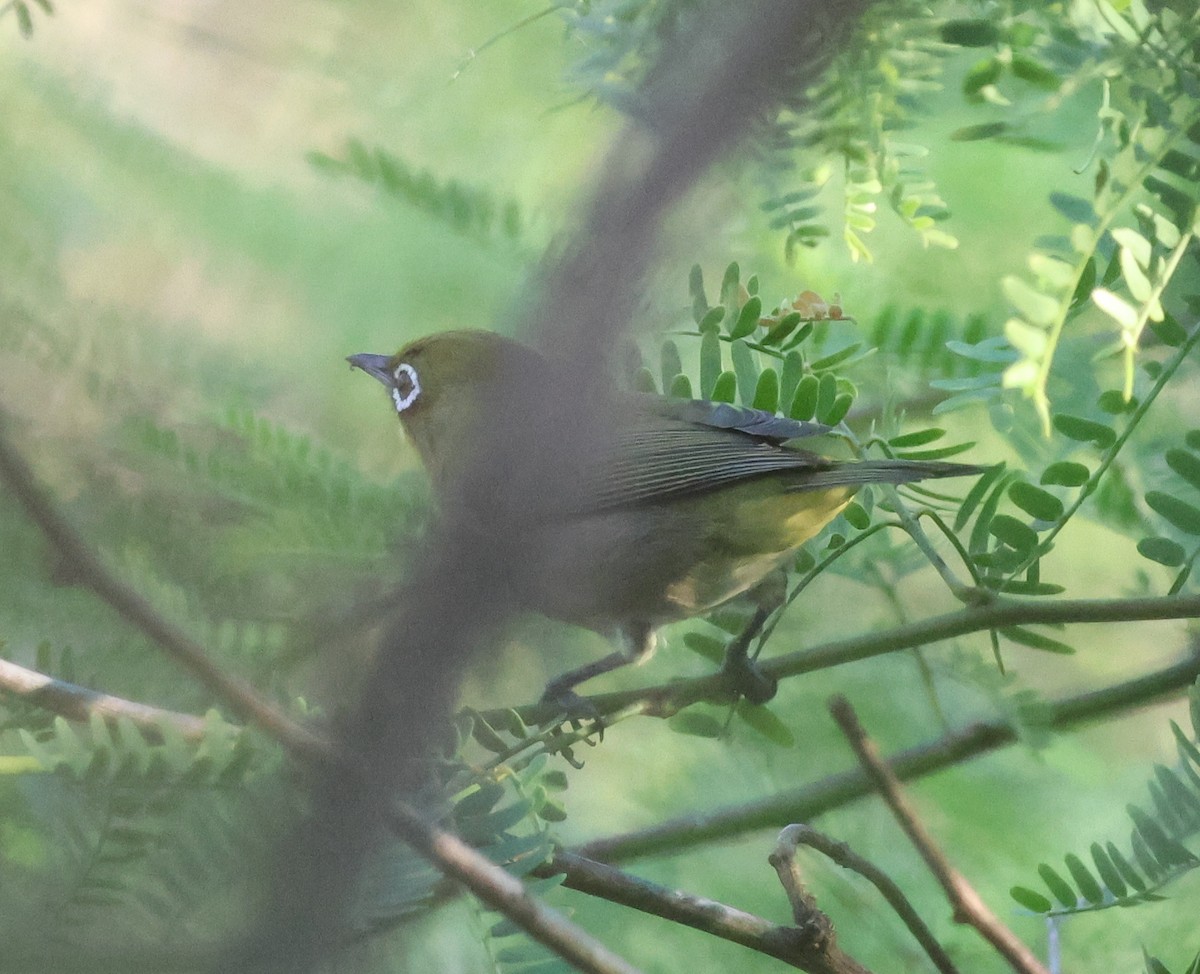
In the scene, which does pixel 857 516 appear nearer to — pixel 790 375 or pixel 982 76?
pixel 790 375

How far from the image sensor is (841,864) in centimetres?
93

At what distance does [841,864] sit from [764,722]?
0.12 metres

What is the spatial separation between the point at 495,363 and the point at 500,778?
320mm

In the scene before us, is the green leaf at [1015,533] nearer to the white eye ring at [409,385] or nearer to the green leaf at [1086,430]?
the green leaf at [1086,430]

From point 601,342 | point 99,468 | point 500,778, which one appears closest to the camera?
point 601,342

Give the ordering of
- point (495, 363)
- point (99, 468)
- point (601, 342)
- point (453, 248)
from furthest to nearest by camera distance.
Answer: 1. point (453, 248)
2. point (99, 468)
3. point (495, 363)
4. point (601, 342)

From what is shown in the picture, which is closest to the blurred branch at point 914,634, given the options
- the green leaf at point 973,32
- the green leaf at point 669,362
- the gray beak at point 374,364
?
the green leaf at point 669,362

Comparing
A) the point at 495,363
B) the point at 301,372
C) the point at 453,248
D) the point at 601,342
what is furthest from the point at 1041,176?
the point at 601,342

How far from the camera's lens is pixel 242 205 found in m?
1.16

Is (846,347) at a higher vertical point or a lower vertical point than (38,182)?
lower

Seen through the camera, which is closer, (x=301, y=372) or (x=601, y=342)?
(x=601, y=342)

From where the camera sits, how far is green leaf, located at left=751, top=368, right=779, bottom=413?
2.91ft

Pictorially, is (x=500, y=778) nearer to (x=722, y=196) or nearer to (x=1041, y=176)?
(x=722, y=196)

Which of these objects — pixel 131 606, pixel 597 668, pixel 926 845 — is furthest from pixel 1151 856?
Result: pixel 131 606
